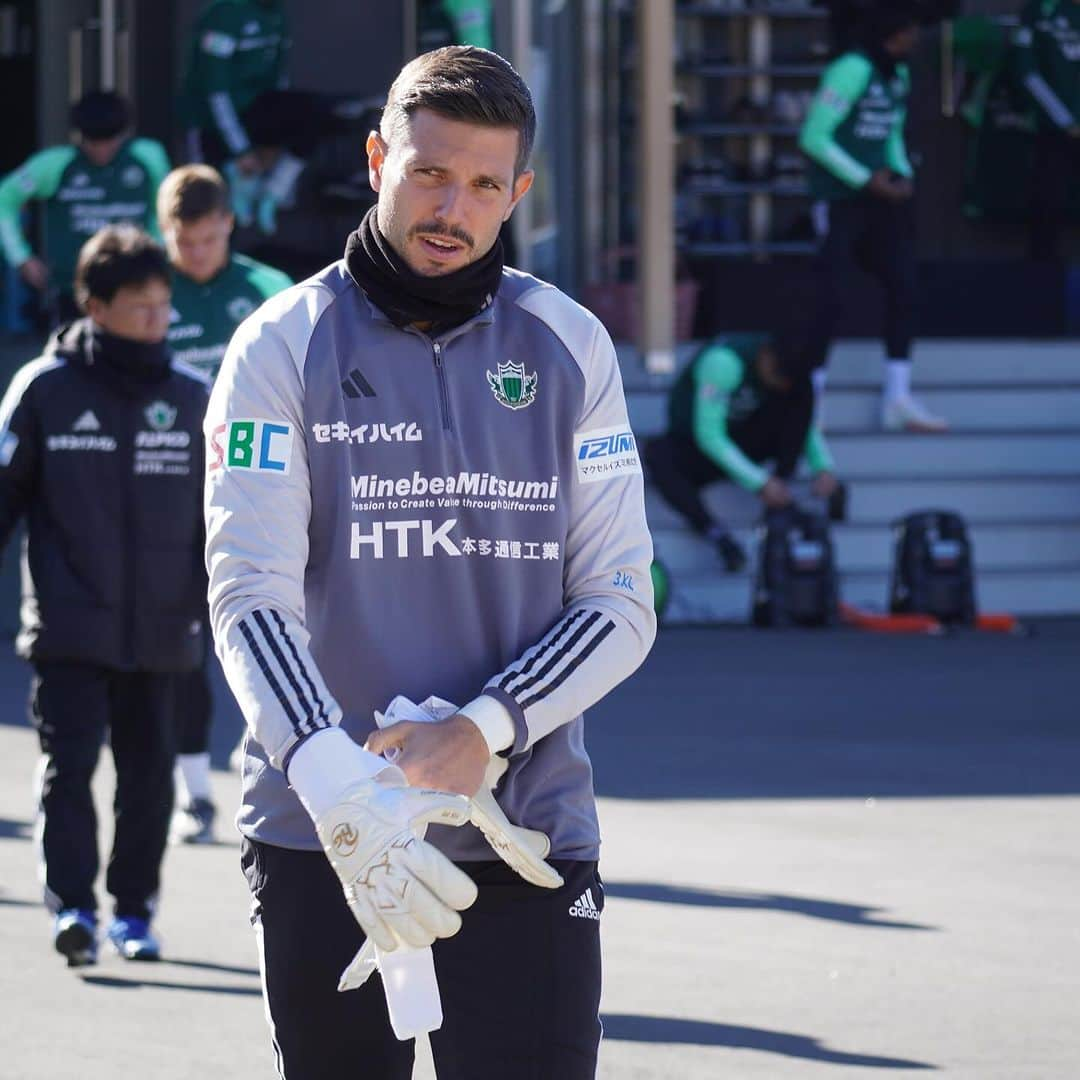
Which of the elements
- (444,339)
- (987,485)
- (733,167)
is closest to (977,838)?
(444,339)

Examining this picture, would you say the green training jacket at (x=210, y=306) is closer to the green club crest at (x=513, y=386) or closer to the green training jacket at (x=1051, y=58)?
the green club crest at (x=513, y=386)

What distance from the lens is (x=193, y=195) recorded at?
7438 mm

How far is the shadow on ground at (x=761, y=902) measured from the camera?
654cm

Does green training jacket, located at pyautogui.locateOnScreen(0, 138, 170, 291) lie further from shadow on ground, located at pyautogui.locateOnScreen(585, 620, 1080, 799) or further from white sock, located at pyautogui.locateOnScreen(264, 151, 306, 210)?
shadow on ground, located at pyautogui.locateOnScreen(585, 620, 1080, 799)

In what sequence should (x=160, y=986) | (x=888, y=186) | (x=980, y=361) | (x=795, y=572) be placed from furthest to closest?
(x=980, y=361) → (x=888, y=186) → (x=795, y=572) → (x=160, y=986)

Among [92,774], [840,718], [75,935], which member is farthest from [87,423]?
[840,718]

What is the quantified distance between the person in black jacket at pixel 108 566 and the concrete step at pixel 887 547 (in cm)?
711

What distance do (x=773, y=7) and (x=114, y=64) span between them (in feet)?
15.8

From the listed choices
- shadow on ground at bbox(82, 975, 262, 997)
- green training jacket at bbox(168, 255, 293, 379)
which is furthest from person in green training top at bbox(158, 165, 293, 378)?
shadow on ground at bbox(82, 975, 262, 997)

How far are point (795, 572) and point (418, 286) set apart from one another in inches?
381

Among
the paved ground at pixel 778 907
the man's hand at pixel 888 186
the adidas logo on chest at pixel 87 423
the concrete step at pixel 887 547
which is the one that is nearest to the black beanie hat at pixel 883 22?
the man's hand at pixel 888 186

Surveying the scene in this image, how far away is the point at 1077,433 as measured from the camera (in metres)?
14.8

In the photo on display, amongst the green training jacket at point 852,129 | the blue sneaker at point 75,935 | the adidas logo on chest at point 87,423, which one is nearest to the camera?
the blue sneaker at point 75,935

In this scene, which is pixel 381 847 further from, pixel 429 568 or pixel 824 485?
pixel 824 485
